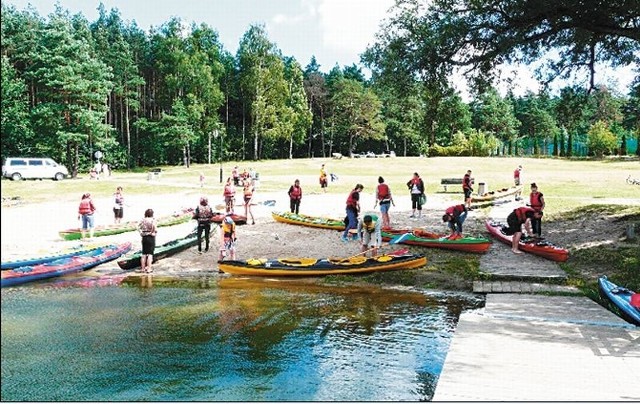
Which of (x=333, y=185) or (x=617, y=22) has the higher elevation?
(x=617, y=22)

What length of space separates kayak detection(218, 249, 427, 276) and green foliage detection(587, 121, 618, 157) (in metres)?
70.4

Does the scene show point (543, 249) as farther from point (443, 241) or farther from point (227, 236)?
point (227, 236)

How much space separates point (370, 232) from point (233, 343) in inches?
322

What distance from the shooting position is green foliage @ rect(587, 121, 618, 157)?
7706 cm

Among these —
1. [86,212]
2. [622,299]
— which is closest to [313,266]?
[622,299]

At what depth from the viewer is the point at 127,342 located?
29.2ft

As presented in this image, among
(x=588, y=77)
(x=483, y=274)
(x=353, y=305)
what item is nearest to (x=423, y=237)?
(x=483, y=274)

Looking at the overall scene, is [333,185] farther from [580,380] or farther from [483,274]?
[580,380]

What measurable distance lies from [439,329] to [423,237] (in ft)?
29.1

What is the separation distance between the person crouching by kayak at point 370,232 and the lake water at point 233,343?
9.07ft

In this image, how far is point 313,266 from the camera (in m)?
15.7

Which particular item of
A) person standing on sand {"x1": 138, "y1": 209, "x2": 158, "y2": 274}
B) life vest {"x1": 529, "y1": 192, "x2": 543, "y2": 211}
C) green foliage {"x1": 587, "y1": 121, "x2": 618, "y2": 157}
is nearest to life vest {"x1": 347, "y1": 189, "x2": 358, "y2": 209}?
life vest {"x1": 529, "y1": 192, "x2": 543, "y2": 211}

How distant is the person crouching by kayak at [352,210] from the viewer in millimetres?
18695

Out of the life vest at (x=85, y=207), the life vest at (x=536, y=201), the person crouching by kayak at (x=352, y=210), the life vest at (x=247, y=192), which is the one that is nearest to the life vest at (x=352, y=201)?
the person crouching by kayak at (x=352, y=210)
